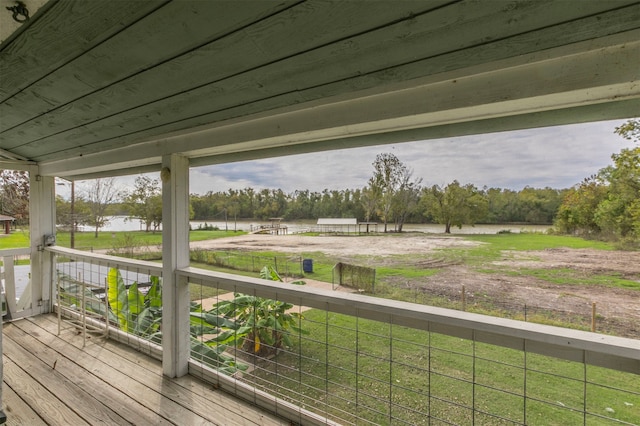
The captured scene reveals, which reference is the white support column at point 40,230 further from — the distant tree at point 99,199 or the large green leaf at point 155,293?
the large green leaf at point 155,293

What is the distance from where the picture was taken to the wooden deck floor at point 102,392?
1863 millimetres

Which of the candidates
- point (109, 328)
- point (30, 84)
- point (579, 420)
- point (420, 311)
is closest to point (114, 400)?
point (109, 328)

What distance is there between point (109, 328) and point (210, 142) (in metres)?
2.41

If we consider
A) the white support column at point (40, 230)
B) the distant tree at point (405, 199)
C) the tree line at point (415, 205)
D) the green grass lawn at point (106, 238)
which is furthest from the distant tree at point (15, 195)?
the distant tree at point (405, 199)

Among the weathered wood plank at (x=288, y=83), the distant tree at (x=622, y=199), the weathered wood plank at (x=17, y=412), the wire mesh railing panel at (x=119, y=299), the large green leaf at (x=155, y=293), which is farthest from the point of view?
the large green leaf at (x=155, y=293)

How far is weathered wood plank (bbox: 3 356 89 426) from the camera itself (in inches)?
73.6

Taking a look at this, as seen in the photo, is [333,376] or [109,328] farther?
[109,328]

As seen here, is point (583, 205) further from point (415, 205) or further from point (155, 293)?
point (155, 293)

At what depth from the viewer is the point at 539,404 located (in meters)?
1.31

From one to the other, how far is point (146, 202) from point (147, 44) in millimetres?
1914

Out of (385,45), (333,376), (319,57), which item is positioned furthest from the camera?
(333,376)

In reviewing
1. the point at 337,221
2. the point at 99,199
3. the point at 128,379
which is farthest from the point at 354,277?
the point at 99,199

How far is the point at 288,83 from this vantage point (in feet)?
4.12

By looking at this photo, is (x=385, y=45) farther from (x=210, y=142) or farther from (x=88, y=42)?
(x=210, y=142)
